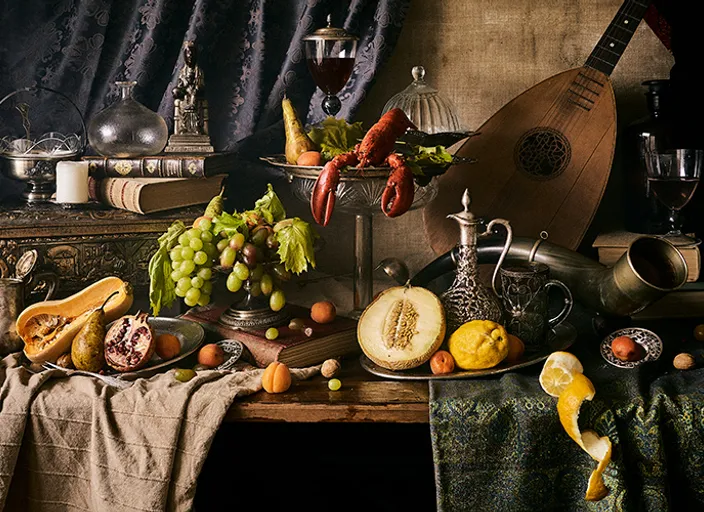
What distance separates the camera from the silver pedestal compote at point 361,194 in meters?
1.72

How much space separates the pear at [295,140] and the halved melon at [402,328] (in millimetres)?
345

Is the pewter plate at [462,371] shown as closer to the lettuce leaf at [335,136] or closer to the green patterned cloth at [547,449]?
the green patterned cloth at [547,449]

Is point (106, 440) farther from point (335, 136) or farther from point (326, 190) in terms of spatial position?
point (335, 136)

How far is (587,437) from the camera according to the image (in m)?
1.40

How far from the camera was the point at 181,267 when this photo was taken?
1681mm

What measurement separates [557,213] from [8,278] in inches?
45.6

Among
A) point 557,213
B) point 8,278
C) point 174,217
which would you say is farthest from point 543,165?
point 8,278

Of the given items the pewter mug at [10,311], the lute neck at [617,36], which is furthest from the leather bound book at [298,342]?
the lute neck at [617,36]

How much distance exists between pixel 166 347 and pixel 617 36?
1.17 m

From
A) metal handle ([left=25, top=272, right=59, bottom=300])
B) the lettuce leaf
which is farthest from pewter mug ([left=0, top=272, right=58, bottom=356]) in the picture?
the lettuce leaf

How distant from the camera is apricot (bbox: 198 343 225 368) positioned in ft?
5.41

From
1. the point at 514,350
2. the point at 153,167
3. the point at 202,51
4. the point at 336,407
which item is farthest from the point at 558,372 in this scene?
the point at 202,51

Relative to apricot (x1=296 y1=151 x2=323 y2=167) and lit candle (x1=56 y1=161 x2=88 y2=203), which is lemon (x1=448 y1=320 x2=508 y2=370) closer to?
apricot (x1=296 y1=151 x2=323 y2=167)

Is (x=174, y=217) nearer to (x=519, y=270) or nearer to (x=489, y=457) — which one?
(x=519, y=270)
